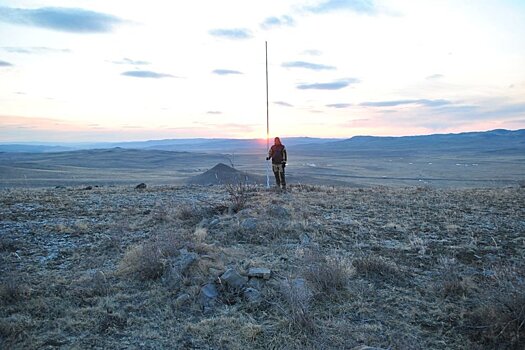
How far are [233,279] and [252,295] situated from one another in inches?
14.1

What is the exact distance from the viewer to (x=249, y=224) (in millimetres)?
7941

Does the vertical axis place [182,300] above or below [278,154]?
below

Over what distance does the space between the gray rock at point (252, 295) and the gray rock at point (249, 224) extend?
284 centimetres

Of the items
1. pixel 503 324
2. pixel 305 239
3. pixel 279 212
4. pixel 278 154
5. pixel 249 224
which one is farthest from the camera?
pixel 278 154

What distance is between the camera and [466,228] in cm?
836

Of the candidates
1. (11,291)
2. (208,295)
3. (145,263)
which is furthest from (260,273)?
(11,291)

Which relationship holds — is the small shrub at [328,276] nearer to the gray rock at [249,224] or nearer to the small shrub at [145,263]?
the small shrub at [145,263]

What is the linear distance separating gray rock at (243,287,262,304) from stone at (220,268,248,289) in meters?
0.14

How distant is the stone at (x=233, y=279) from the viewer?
16.6ft

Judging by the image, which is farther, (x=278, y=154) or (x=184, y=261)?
(x=278, y=154)

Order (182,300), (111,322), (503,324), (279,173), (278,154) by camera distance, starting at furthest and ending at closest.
A: (279,173) < (278,154) < (182,300) < (111,322) < (503,324)

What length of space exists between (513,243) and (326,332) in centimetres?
484

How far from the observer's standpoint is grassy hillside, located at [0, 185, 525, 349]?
13.5 ft

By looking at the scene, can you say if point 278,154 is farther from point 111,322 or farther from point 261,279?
point 111,322
